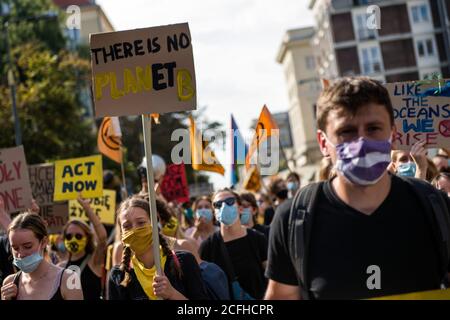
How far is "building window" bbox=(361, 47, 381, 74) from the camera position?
60.7 metres

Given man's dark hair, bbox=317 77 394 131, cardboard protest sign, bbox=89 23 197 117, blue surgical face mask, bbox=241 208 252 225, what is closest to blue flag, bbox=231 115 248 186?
blue surgical face mask, bbox=241 208 252 225

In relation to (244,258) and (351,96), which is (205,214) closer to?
(244,258)

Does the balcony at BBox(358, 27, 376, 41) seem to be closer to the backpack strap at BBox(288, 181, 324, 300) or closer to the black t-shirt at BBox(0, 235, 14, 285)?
the black t-shirt at BBox(0, 235, 14, 285)

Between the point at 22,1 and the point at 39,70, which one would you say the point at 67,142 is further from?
the point at 22,1

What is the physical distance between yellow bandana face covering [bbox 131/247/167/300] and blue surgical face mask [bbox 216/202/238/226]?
254cm

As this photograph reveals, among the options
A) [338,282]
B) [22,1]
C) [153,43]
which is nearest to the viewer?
[338,282]

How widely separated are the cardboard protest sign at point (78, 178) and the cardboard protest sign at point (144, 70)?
18.0 ft

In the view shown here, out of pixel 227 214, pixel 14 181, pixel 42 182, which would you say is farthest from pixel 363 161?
pixel 42 182

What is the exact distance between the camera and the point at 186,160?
18.8ft

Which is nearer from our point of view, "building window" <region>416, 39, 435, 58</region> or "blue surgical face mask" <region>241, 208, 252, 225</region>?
"blue surgical face mask" <region>241, 208, 252, 225</region>

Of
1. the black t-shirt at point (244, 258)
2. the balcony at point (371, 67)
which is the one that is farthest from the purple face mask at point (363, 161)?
the balcony at point (371, 67)

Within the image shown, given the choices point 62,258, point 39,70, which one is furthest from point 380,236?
point 39,70
